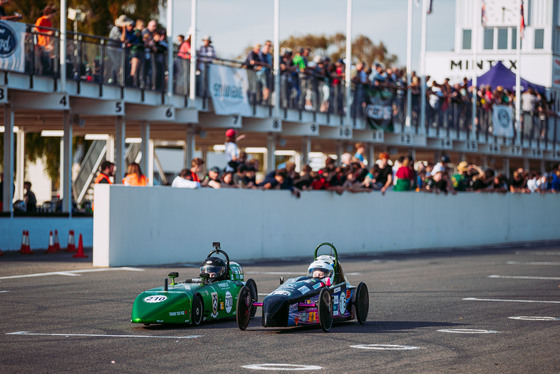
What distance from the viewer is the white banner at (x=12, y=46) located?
22719 millimetres

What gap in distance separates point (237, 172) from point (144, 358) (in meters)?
14.6

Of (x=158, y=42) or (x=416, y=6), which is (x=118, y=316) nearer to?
(x=158, y=42)

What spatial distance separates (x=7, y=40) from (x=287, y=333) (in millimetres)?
13774

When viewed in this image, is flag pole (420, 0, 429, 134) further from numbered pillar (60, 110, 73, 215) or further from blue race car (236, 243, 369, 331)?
blue race car (236, 243, 369, 331)

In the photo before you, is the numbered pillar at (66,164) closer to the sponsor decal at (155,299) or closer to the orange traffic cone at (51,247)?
the orange traffic cone at (51,247)

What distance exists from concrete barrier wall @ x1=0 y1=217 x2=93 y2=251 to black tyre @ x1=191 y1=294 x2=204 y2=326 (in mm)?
13813

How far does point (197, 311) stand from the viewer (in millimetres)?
11953

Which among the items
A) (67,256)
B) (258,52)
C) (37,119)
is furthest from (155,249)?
(37,119)

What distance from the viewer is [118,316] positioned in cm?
1273

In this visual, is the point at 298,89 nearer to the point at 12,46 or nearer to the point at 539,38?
the point at 12,46

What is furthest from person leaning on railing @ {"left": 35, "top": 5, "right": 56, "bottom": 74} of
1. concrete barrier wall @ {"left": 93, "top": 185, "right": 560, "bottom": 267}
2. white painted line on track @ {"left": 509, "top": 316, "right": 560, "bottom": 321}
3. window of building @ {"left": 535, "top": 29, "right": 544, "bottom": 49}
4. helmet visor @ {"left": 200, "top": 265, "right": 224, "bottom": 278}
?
window of building @ {"left": 535, "top": 29, "right": 544, "bottom": 49}

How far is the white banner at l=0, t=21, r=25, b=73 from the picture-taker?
22719 millimetres

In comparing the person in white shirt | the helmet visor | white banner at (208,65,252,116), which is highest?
white banner at (208,65,252,116)

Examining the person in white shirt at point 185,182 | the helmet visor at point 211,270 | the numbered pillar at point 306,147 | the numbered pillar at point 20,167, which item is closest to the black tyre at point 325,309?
the helmet visor at point 211,270
